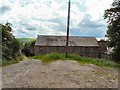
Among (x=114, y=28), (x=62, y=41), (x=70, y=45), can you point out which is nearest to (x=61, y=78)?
(x=114, y=28)

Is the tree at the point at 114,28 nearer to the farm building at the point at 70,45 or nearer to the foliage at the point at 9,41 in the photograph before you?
the foliage at the point at 9,41

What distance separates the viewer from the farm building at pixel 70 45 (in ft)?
94.8

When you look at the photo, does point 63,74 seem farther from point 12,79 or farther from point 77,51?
point 77,51

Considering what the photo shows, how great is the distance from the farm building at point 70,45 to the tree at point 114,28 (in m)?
14.7

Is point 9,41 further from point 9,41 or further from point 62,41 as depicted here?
point 62,41

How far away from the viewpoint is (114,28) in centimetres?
1347

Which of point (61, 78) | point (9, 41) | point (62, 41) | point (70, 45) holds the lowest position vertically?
point (70, 45)

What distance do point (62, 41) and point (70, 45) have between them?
4.09 ft

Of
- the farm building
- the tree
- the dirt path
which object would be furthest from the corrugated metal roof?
the dirt path

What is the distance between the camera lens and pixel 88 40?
105 ft

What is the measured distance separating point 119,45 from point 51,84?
362 inches

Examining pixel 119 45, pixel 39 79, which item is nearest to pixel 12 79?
pixel 39 79

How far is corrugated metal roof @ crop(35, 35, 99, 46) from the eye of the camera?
96.2 ft

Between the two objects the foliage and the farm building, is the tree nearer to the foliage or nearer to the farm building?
the foliage
